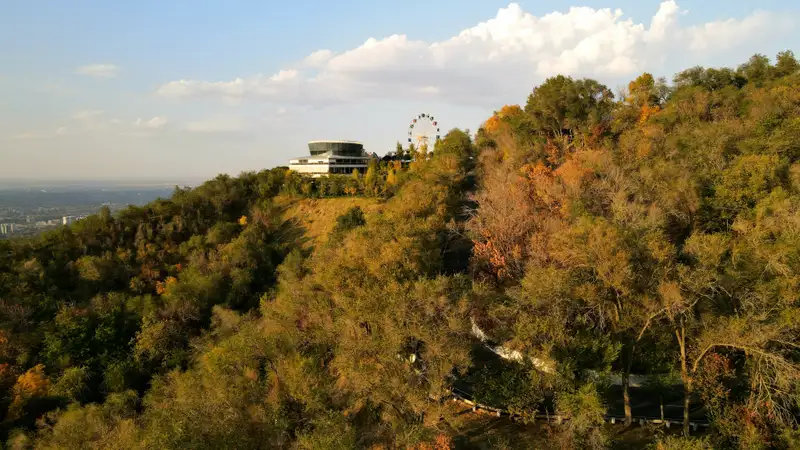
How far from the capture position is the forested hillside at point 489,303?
42.3 feet

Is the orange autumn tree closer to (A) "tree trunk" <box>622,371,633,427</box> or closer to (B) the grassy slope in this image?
Result: (B) the grassy slope

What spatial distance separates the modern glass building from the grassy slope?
354 inches

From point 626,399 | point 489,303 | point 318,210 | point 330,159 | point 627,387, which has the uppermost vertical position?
point 330,159

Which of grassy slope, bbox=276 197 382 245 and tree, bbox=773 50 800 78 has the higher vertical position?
tree, bbox=773 50 800 78

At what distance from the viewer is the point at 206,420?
13.7 metres

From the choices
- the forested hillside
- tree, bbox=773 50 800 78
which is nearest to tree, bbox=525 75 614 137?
the forested hillside

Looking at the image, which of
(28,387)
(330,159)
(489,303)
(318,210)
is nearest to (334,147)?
(330,159)

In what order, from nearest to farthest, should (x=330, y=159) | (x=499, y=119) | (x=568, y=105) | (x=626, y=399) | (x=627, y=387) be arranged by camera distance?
(x=626, y=399) < (x=627, y=387) < (x=568, y=105) < (x=499, y=119) < (x=330, y=159)

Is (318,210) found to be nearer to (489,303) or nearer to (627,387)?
(489,303)

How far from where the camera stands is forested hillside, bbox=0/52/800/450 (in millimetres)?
12906

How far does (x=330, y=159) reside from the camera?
55.6 metres

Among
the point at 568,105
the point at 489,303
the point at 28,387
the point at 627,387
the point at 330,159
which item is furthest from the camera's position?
the point at 330,159

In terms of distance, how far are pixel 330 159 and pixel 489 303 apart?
140 feet

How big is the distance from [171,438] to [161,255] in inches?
1238
